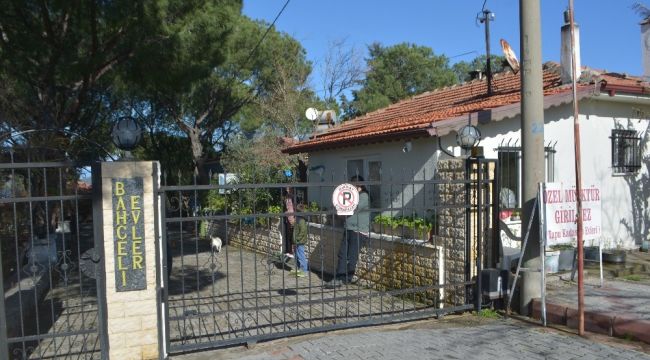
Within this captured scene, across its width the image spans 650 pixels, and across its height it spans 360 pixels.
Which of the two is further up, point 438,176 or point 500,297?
point 438,176

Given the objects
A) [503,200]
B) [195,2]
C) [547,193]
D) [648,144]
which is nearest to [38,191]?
[195,2]

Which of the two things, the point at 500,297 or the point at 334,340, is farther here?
the point at 500,297

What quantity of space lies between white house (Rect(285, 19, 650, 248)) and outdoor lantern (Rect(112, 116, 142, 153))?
459cm

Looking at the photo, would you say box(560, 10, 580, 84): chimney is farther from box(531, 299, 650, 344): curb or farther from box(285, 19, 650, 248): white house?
box(531, 299, 650, 344): curb

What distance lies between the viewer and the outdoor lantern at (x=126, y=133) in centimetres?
492

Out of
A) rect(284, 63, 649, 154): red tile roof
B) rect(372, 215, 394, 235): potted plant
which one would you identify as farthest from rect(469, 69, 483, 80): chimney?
rect(372, 215, 394, 235): potted plant

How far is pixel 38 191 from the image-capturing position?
12.2 m

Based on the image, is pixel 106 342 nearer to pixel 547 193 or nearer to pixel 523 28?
pixel 547 193

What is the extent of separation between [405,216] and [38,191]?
353 inches

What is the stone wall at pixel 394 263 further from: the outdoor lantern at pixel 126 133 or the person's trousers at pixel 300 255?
the outdoor lantern at pixel 126 133

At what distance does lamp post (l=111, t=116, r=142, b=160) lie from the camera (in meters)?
4.92

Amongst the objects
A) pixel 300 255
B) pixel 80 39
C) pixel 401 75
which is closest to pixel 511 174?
pixel 300 255

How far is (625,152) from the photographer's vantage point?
977cm

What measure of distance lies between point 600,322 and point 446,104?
650cm
